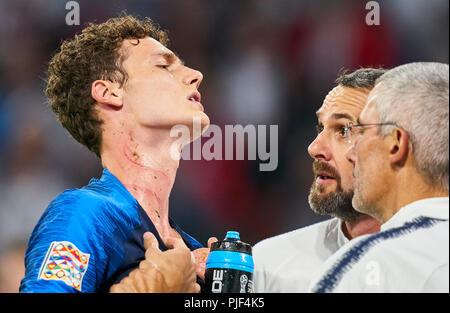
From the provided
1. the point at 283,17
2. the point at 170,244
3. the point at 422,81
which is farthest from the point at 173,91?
the point at 283,17

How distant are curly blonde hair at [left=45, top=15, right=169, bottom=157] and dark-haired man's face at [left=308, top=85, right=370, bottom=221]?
80 cm

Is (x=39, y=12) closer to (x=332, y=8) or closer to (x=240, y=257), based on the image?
(x=332, y=8)

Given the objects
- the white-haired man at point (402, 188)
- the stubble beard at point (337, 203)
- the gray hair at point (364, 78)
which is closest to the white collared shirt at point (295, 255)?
the stubble beard at point (337, 203)

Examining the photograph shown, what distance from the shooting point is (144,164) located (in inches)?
83.7

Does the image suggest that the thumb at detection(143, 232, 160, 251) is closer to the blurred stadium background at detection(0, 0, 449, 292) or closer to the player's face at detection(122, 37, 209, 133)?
the player's face at detection(122, 37, 209, 133)

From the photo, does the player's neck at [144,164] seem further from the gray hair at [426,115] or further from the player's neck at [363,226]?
the gray hair at [426,115]

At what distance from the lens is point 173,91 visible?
2.12 metres

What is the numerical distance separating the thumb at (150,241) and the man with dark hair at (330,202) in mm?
576

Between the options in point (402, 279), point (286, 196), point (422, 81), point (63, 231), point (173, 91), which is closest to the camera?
point (402, 279)

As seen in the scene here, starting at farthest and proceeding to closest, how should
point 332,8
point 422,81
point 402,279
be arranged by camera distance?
point 332,8, point 422,81, point 402,279

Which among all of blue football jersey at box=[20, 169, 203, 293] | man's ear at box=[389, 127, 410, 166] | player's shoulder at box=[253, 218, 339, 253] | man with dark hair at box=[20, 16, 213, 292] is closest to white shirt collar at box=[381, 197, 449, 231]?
man's ear at box=[389, 127, 410, 166]

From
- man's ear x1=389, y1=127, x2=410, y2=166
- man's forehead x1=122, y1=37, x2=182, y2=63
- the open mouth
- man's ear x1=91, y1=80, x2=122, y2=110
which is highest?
man's forehead x1=122, y1=37, x2=182, y2=63

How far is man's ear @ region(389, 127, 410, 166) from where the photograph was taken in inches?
59.2

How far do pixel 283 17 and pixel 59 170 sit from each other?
57.3 inches
